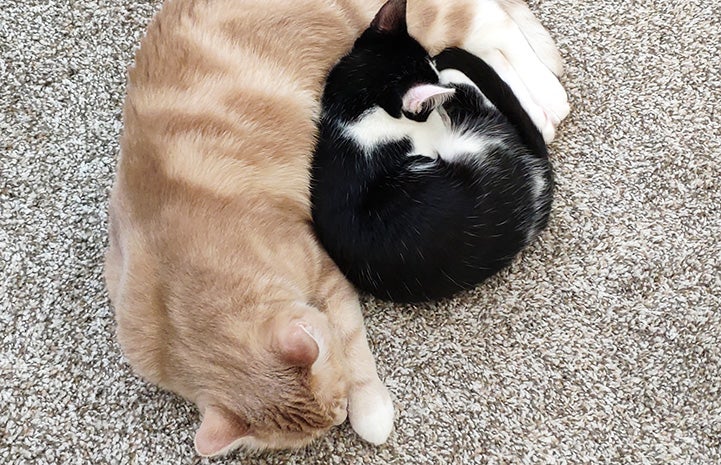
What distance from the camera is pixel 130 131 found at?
3.84ft

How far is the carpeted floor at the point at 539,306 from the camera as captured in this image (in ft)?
4.04

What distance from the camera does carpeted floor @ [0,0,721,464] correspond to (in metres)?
1.23

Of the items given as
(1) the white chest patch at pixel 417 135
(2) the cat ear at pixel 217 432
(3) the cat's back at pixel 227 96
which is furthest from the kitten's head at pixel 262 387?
(1) the white chest patch at pixel 417 135

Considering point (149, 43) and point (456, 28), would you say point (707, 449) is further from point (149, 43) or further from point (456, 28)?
point (149, 43)

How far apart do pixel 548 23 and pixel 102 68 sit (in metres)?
1.06

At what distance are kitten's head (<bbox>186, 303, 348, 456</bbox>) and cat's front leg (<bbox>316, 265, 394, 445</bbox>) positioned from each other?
146 millimetres

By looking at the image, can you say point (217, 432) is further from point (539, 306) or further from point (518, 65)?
point (518, 65)

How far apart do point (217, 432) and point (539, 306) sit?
2.26 feet

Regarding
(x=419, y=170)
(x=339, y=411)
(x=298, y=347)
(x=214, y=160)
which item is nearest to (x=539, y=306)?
(x=419, y=170)

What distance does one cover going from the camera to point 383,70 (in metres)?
1.28

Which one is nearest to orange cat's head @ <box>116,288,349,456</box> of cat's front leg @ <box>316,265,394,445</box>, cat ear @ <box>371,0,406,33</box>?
cat's front leg @ <box>316,265,394,445</box>

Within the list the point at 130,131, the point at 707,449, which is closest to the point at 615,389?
the point at 707,449

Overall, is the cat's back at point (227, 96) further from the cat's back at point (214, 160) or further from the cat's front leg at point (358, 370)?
the cat's front leg at point (358, 370)

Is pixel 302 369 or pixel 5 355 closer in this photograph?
pixel 302 369
